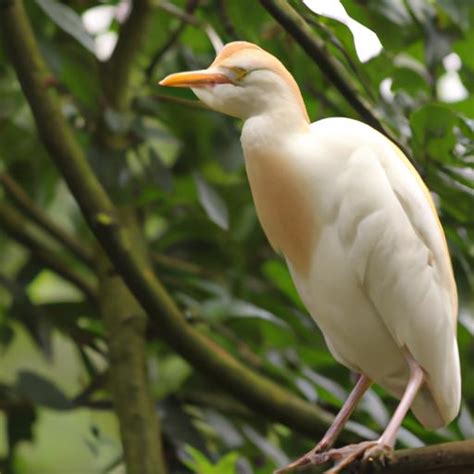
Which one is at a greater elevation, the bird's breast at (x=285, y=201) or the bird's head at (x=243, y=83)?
the bird's head at (x=243, y=83)

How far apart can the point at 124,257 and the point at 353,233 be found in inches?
12.2

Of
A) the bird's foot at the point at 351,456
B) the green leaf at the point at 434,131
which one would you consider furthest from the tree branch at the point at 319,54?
the bird's foot at the point at 351,456

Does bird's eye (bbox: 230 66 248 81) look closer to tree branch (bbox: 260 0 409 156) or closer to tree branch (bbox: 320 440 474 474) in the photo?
tree branch (bbox: 260 0 409 156)

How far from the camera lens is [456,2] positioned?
962 millimetres

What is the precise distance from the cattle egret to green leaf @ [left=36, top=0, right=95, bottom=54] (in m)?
0.35

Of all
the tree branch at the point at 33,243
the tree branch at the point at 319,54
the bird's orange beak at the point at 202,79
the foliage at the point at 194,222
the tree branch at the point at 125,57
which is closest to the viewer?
the bird's orange beak at the point at 202,79

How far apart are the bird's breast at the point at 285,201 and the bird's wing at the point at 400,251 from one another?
0.02m

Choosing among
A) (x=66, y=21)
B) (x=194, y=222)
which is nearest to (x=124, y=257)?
(x=66, y=21)

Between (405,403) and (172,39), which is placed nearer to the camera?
(405,403)

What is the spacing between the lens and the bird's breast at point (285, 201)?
0.59 meters

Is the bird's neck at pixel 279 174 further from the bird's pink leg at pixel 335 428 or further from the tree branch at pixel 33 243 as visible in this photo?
the tree branch at pixel 33 243

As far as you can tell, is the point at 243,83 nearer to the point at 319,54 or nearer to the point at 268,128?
the point at 268,128

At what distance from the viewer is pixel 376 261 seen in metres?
0.65

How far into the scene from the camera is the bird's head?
580 millimetres
